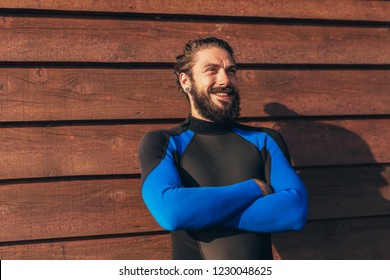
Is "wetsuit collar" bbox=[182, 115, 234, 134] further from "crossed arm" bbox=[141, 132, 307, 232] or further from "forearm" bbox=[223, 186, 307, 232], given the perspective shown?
"forearm" bbox=[223, 186, 307, 232]

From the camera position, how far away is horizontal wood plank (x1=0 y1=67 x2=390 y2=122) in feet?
8.48

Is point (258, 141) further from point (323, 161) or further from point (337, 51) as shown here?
point (337, 51)

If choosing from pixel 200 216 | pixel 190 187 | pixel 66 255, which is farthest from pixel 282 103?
pixel 66 255

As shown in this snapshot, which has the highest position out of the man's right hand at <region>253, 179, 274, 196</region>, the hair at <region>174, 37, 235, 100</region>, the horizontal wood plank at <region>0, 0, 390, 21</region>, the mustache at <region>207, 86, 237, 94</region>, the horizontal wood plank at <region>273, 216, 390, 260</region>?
the horizontal wood plank at <region>0, 0, 390, 21</region>

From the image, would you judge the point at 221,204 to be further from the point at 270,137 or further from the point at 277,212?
the point at 270,137

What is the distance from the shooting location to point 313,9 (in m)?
3.04

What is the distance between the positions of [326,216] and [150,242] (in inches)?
45.8

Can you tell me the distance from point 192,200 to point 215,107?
0.56 m

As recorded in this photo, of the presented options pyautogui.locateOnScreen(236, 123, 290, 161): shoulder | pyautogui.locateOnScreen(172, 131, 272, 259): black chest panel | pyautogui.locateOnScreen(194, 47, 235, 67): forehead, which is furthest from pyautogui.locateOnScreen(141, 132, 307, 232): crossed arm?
pyautogui.locateOnScreen(194, 47, 235, 67): forehead

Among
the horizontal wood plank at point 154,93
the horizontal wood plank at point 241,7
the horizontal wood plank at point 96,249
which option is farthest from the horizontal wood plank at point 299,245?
the horizontal wood plank at point 241,7

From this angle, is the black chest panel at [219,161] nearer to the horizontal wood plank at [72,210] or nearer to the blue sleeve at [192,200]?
the blue sleeve at [192,200]

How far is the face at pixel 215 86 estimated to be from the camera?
88.6 inches

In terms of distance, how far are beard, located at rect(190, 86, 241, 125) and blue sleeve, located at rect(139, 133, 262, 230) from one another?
407 millimetres
